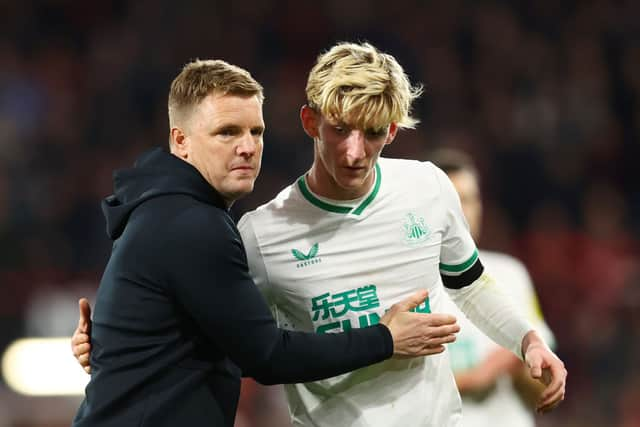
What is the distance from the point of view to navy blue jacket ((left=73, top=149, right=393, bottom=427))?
2734 mm

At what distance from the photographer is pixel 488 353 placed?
176 inches

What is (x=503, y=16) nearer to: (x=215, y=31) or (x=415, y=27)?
(x=415, y=27)

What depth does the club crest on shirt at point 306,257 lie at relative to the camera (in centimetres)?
312

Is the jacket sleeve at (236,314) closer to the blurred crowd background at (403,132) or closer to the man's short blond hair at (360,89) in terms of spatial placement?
the man's short blond hair at (360,89)

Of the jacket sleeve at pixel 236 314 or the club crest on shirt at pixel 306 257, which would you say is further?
the club crest on shirt at pixel 306 257

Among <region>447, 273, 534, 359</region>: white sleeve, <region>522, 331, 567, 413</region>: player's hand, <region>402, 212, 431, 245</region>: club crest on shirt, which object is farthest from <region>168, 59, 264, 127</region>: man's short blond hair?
<region>522, 331, 567, 413</region>: player's hand

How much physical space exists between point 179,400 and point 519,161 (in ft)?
21.3

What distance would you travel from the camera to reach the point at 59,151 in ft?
29.2

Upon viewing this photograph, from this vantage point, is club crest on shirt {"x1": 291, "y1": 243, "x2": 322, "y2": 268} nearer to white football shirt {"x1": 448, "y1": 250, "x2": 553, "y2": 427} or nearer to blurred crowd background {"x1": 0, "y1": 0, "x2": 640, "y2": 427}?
white football shirt {"x1": 448, "y1": 250, "x2": 553, "y2": 427}

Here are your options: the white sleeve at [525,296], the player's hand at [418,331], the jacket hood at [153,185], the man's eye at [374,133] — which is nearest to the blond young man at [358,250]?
the man's eye at [374,133]

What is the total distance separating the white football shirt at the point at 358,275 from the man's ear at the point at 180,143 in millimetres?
323

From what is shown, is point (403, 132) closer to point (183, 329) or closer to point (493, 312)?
point (493, 312)

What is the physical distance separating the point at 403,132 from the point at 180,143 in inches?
237

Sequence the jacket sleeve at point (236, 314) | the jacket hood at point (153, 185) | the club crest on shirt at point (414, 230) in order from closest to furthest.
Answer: the jacket sleeve at point (236, 314) → the jacket hood at point (153, 185) → the club crest on shirt at point (414, 230)
